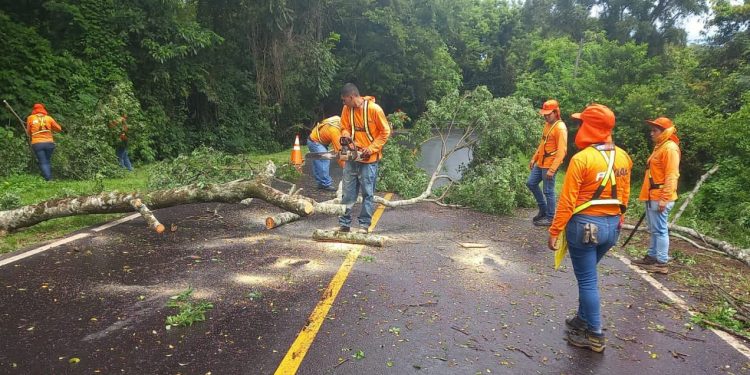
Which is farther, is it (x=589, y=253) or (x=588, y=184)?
(x=589, y=253)

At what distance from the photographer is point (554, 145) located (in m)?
6.95

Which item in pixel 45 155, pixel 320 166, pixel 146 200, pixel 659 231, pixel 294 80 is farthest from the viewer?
pixel 294 80

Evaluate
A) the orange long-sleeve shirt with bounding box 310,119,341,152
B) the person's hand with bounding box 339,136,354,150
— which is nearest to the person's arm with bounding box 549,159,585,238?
the person's hand with bounding box 339,136,354,150

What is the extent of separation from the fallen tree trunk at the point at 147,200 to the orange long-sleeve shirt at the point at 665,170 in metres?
4.12

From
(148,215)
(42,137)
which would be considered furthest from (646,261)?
(42,137)

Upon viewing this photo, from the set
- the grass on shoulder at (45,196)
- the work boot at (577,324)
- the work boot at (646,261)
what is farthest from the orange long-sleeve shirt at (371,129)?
the grass on shoulder at (45,196)

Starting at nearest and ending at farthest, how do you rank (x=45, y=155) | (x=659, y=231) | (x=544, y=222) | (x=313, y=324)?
(x=313, y=324), (x=659, y=231), (x=544, y=222), (x=45, y=155)

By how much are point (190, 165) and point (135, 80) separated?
29.0 ft

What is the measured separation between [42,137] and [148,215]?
544 centimetres

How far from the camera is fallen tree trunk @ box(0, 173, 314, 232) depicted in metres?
6.15

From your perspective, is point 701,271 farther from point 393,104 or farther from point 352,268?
point 393,104

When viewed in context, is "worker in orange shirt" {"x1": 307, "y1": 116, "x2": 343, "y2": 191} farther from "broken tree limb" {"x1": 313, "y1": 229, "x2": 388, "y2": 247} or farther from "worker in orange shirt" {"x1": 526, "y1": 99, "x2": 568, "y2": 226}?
"worker in orange shirt" {"x1": 526, "y1": 99, "x2": 568, "y2": 226}

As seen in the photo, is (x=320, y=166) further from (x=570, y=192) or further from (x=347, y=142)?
(x=570, y=192)

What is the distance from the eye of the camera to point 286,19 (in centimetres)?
1731
